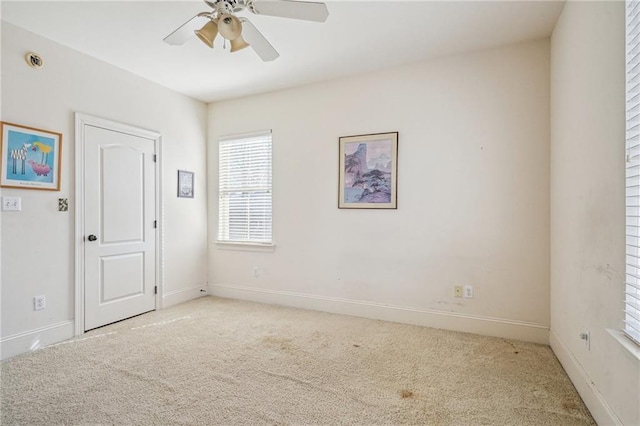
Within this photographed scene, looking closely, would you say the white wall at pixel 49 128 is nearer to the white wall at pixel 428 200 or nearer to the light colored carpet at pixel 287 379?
the light colored carpet at pixel 287 379

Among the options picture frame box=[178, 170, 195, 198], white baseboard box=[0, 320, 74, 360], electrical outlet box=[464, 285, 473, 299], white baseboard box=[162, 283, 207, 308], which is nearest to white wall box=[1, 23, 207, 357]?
white baseboard box=[0, 320, 74, 360]

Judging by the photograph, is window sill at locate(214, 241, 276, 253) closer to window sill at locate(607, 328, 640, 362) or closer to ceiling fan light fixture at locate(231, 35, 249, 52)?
ceiling fan light fixture at locate(231, 35, 249, 52)

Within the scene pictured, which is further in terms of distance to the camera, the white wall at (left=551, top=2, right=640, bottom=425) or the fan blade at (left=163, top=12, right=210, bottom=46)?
the fan blade at (left=163, top=12, right=210, bottom=46)

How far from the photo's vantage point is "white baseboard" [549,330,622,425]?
5.50 feet

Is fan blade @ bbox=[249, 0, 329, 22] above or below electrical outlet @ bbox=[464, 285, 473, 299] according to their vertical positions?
above

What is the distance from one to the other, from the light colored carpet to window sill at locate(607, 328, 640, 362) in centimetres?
60

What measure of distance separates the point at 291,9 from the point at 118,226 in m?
2.86

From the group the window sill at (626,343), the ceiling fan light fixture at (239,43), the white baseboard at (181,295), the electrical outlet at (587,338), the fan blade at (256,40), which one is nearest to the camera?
the window sill at (626,343)

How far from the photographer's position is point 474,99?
3.10 m

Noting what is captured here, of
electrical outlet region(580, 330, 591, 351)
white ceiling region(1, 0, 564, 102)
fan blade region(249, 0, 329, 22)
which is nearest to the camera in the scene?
fan blade region(249, 0, 329, 22)

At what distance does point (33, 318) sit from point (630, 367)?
408 cm

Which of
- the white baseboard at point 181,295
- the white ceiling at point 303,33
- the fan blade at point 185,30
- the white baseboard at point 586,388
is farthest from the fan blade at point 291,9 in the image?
the white baseboard at point 181,295

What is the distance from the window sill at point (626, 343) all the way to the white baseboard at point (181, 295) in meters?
4.12

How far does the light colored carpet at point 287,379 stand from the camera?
186 cm
